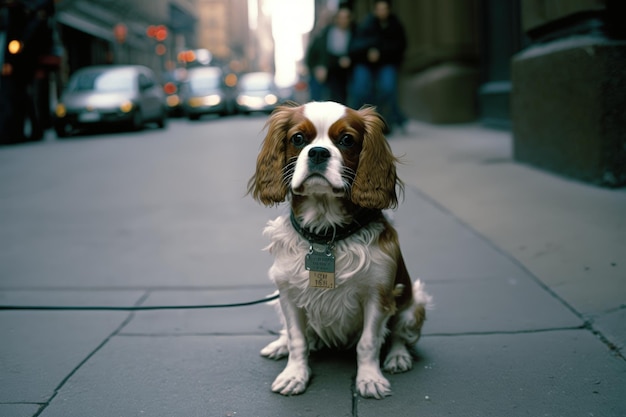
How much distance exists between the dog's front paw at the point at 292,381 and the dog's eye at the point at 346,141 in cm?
94

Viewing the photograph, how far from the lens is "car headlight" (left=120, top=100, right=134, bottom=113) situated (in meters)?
18.1

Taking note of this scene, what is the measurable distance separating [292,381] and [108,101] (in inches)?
643

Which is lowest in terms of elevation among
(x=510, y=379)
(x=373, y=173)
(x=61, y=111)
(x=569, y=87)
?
(x=510, y=379)

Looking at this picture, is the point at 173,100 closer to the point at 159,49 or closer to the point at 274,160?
the point at 159,49

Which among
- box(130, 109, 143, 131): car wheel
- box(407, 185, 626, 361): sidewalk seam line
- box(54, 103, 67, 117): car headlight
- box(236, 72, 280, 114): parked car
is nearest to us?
box(407, 185, 626, 361): sidewalk seam line

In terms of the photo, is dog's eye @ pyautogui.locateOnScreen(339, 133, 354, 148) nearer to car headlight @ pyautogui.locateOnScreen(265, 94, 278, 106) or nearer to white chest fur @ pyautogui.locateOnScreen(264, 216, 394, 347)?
→ white chest fur @ pyautogui.locateOnScreen(264, 216, 394, 347)

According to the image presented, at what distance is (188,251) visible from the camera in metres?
5.39

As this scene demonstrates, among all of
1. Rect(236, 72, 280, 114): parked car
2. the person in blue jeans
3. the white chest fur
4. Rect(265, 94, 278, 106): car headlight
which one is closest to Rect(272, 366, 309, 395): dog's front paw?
the white chest fur

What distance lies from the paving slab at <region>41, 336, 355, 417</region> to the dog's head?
79 centimetres

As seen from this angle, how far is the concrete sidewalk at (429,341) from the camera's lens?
110 inches

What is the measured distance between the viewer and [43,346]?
11.5ft

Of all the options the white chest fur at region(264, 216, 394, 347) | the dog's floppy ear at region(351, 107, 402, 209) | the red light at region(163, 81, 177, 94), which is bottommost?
the white chest fur at region(264, 216, 394, 347)

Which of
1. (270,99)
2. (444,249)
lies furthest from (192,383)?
(270,99)

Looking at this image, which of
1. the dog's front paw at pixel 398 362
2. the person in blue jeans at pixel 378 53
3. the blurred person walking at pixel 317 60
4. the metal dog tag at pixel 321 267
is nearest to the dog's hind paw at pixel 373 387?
the dog's front paw at pixel 398 362
